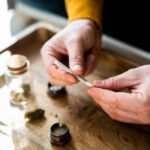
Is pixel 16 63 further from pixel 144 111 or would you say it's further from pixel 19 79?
pixel 144 111

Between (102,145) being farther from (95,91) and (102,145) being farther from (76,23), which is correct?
(76,23)

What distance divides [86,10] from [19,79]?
0.45 meters

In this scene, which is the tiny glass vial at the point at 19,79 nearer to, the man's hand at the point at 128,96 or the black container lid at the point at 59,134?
the black container lid at the point at 59,134

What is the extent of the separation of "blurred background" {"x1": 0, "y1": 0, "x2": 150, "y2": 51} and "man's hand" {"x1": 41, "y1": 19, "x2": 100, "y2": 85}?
337 mm

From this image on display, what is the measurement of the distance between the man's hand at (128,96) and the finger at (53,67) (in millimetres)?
107

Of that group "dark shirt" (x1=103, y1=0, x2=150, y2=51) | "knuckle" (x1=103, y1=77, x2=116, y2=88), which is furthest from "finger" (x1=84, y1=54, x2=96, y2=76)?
"dark shirt" (x1=103, y1=0, x2=150, y2=51)

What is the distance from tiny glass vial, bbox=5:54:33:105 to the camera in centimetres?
99

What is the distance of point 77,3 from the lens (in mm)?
1145

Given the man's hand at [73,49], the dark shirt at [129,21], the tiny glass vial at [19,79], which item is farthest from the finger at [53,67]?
the dark shirt at [129,21]

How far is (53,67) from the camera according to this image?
930 mm

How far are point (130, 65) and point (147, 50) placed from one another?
1.26 ft

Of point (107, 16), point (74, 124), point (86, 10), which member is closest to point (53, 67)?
point (74, 124)

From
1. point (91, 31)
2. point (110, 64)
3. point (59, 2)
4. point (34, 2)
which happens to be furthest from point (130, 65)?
point (34, 2)

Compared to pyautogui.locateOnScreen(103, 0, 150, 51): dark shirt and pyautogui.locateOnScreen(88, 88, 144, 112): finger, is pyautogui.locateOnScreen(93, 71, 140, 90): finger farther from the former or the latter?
pyautogui.locateOnScreen(103, 0, 150, 51): dark shirt
